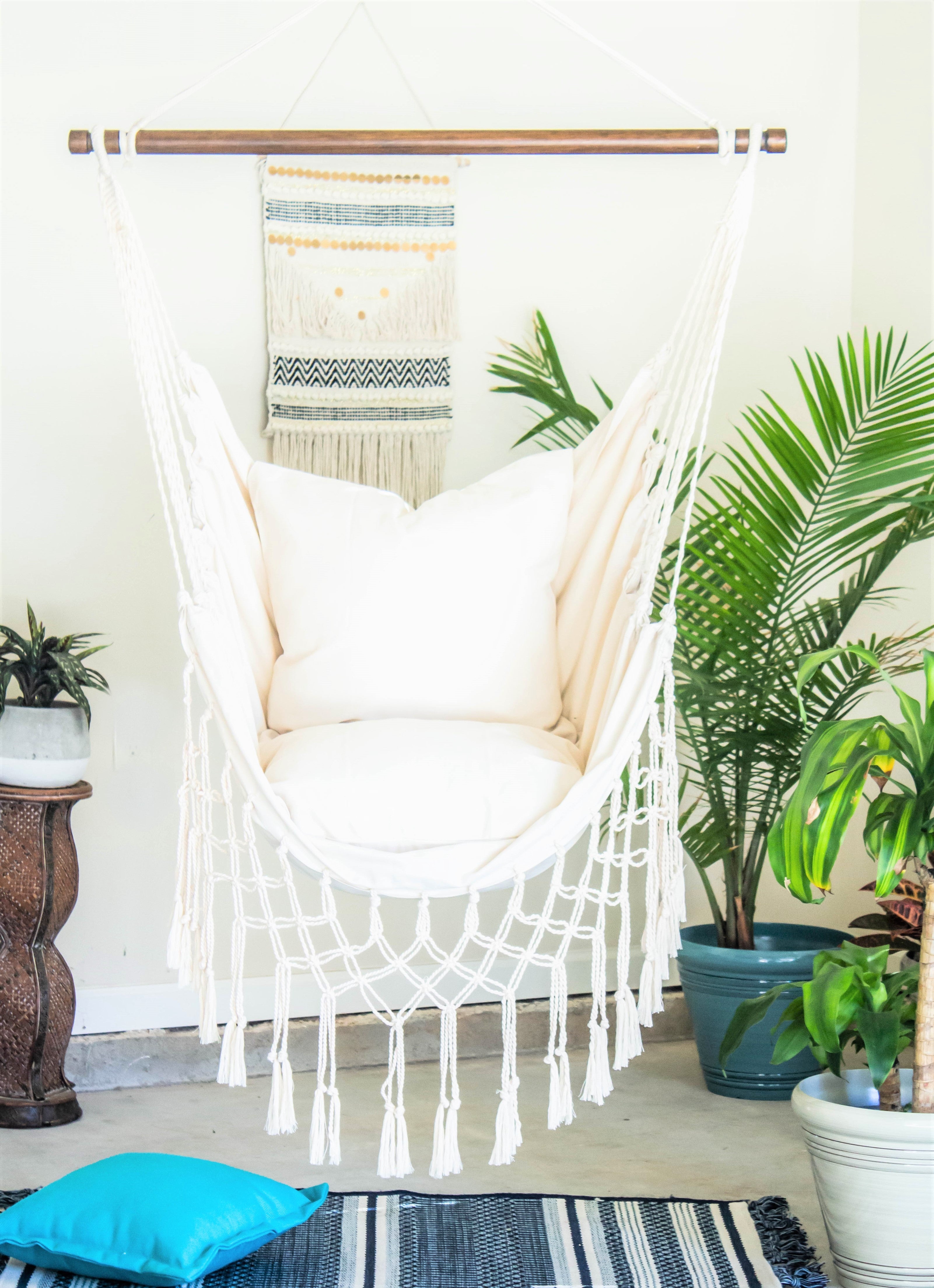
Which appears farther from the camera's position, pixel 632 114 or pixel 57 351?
pixel 632 114

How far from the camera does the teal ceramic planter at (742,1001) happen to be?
2.00m

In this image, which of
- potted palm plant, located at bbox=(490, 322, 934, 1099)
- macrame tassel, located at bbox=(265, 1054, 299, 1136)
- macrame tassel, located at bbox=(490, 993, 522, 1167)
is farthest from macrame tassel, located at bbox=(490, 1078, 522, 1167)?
potted palm plant, located at bbox=(490, 322, 934, 1099)

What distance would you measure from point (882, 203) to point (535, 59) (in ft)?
2.37

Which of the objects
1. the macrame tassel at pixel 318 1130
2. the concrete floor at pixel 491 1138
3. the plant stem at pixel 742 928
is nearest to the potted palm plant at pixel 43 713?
the concrete floor at pixel 491 1138

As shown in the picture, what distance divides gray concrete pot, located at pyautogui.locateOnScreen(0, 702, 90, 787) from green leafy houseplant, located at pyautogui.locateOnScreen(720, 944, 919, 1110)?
1134 mm

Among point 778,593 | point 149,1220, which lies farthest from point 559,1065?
point 778,593

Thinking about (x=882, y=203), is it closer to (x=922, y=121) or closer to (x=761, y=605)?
(x=922, y=121)

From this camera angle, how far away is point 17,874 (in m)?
1.92

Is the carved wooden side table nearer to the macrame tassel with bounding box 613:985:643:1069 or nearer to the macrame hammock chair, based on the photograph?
the macrame hammock chair

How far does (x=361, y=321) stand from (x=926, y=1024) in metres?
1.50

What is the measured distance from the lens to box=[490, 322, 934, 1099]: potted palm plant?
75.1 inches

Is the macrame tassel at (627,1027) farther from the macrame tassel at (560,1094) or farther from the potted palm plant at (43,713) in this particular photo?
the potted palm plant at (43,713)

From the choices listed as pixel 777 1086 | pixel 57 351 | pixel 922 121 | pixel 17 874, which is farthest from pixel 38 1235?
pixel 922 121

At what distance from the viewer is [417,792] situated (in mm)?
1456
